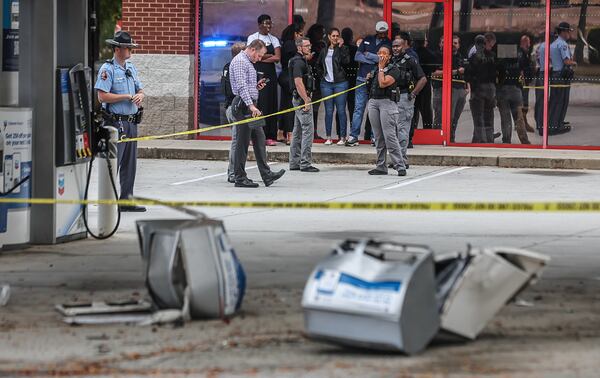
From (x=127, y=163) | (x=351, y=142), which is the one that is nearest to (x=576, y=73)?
(x=351, y=142)

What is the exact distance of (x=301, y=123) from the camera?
1958 cm

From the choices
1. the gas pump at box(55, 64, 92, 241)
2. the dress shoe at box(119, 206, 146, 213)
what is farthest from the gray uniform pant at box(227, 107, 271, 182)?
the gas pump at box(55, 64, 92, 241)

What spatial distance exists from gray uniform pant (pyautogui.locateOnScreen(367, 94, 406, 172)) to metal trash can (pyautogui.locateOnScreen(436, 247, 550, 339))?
421 inches

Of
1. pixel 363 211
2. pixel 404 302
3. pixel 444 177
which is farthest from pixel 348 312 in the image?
pixel 444 177

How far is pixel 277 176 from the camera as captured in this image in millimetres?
17953

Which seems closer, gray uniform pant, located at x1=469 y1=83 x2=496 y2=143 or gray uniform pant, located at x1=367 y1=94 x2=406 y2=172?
gray uniform pant, located at x1=367 y1=94 x2=406 y2=172

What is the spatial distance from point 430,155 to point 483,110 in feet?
7.09

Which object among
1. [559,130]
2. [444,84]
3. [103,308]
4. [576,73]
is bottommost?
[103,308]

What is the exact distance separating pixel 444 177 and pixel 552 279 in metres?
8.79

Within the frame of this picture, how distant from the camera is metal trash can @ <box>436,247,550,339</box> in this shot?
802 cm

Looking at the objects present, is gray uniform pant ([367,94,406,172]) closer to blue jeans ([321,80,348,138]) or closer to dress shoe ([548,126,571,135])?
blue jeans ([321,80,348,138])

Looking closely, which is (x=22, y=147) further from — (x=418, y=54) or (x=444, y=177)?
(x=418, y=54)

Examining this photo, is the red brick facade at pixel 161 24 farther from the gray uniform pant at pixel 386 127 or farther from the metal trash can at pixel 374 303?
the metal trash can at pixel 374 303

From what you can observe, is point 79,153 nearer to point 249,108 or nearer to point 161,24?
point 249,108
